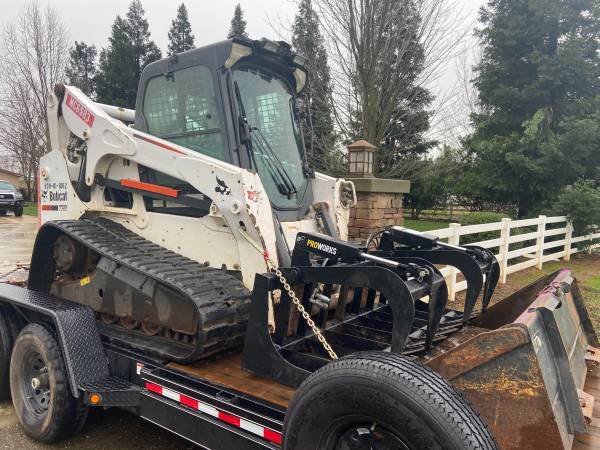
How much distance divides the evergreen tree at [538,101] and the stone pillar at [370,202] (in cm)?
754

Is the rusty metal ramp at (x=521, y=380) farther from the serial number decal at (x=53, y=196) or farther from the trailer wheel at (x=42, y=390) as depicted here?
the serial number decal at (x=53, y=196)

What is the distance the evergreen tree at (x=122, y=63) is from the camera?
28.4 m

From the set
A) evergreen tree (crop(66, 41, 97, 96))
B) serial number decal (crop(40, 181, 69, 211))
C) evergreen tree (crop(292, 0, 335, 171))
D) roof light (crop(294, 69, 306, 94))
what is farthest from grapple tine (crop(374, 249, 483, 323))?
evergreen tree (crop(66, 41, 97, 96))

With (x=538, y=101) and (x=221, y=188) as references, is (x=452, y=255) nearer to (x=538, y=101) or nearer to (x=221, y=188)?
(x=221, y=188)

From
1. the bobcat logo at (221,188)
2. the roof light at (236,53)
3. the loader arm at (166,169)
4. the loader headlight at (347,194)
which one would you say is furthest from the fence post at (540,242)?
the bobcat logo at (221,188)

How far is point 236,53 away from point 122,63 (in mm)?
28242

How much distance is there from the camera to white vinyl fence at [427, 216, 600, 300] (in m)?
7.43

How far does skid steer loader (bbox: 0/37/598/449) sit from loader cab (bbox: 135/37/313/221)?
2 cm

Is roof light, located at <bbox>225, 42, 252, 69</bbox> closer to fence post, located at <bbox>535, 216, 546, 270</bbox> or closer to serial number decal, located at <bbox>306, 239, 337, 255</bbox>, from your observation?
serial number decal, located at <bbox>306, 239, 337, 255</bbox>

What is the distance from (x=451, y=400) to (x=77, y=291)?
3211mm

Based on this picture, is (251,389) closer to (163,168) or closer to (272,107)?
(163,168)

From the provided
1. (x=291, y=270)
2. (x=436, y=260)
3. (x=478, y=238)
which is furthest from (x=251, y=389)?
(x=478, y=238)

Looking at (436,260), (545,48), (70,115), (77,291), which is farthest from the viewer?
(545,48)

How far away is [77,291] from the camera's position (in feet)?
13.3
